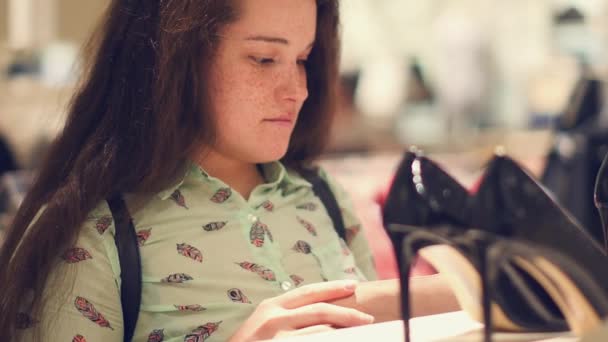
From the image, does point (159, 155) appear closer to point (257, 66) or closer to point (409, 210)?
point (257, 66)

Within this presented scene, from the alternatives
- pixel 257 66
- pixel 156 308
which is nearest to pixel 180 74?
pixel 257 66

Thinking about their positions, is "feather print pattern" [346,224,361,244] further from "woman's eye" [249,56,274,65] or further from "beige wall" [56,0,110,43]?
"beige wall" [56,0,110,43]

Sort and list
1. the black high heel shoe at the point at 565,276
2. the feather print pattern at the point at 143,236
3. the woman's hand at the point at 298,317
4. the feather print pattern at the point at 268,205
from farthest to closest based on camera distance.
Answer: the feather print pattern at the point at 268,205 → the feather print pattern at the point at 143,236 → the woman's hand at the point at 298,317 → the black high heel shoe at the point at 565,276

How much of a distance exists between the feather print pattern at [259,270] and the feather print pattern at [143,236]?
0.09 m

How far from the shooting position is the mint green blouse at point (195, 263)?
76 cm

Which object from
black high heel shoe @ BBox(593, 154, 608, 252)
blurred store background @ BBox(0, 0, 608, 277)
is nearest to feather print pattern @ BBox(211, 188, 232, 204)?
black high heel shoe @ BBox(593, 154, 608, 252)

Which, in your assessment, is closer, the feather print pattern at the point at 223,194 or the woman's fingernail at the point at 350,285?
the woman's fingernail at the point at 350,285

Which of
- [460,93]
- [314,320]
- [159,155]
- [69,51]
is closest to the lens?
[314,320]

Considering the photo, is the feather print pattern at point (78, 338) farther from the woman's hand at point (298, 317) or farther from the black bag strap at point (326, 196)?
the black bag strap at point (326, 196)

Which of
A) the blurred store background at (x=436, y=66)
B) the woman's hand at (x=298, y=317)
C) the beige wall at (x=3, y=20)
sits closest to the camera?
the woman's hand at (x=298, y=317)

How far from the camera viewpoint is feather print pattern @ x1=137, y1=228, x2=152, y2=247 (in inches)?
31.9

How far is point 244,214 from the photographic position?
34.5 inches

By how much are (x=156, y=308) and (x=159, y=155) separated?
144mm

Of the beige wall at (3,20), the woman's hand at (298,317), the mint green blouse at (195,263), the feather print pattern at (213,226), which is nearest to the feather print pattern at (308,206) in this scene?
the mint green blouse at (195,263)
